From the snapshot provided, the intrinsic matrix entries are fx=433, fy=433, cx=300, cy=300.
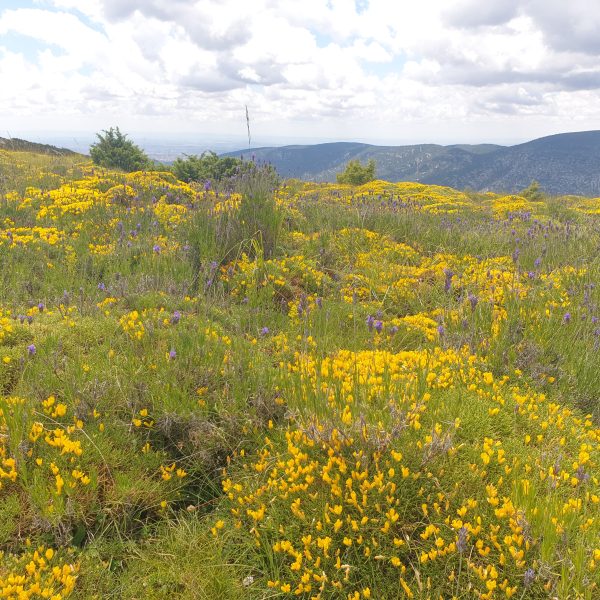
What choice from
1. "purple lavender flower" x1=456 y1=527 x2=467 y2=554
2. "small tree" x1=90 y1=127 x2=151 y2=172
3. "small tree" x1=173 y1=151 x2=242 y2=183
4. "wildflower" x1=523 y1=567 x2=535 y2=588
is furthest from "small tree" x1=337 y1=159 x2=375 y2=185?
"wildflower" x1=523 y1=567 x2=535 y2=588

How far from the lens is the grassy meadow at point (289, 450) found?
2.34m

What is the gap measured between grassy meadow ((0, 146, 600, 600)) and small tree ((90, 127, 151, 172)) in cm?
2032

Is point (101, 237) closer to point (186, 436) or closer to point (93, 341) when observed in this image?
point (93, 341)

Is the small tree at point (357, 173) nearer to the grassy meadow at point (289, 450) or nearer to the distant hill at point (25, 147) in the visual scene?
the distant hill at point (25, 147)

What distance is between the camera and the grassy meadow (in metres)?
2.34

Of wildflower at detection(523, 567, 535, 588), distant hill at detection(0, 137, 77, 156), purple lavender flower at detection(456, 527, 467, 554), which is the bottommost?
wildflower at detection(523, 567, 535, 588)

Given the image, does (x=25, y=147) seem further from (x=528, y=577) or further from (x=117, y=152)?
(x=528, y=577)

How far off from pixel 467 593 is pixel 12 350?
3.92 m

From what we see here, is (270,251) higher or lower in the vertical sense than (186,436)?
higher

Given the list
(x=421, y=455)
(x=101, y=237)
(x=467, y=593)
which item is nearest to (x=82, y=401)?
(x=421, y=455)

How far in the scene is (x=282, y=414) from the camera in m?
3.52

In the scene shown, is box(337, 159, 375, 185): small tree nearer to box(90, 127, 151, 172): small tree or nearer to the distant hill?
box(90, 127, 151, 172): small tree

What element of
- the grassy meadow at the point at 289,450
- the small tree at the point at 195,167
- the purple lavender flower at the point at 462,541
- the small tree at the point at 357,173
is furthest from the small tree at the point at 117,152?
the purple lavender flower at the point at 462,541

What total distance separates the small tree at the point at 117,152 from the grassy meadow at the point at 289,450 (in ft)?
66.7
